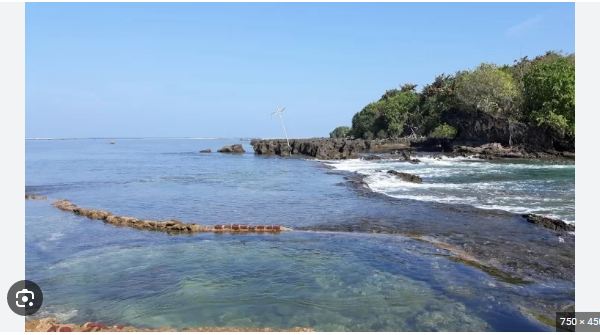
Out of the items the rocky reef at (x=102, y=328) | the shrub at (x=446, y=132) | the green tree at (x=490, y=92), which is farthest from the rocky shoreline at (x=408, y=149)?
the rocky reef at (x=102, y=328)

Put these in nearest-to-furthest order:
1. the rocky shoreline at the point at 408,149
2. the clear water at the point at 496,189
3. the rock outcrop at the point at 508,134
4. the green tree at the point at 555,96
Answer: the clear water at the point at 496,189, the green tree at the point at 555,96, the rocky shoreline at the point at 408,149, the rock outcrop at the point at 508,134

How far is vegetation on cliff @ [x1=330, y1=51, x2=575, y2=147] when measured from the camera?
54219 millimetres

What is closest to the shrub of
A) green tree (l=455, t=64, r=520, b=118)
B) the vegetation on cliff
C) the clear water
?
the vegetation on cliff

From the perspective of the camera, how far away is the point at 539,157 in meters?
54.3

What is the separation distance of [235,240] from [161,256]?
272 cm

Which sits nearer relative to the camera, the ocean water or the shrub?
the ocean water

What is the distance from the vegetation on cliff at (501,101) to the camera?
5422 centimetres

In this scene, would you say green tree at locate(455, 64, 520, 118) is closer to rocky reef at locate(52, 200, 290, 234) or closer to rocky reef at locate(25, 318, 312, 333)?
rocky reef at locate(52, 200, 290, 234)

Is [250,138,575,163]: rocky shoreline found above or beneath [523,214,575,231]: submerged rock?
above

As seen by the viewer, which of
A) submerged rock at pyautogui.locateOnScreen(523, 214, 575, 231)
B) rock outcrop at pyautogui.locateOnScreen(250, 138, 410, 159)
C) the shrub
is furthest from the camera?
the shrub

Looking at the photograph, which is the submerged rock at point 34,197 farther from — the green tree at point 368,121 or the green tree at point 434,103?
the green tree at point 368,121

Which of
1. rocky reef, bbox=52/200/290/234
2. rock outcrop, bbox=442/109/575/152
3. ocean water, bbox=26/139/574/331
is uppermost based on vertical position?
rock outcrop, bbox=442/109/575/152

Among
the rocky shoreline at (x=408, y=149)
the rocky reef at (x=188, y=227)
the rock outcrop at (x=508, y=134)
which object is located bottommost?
the rocky reef at (x=188, y=227)

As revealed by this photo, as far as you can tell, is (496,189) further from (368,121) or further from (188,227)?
(368,121)
